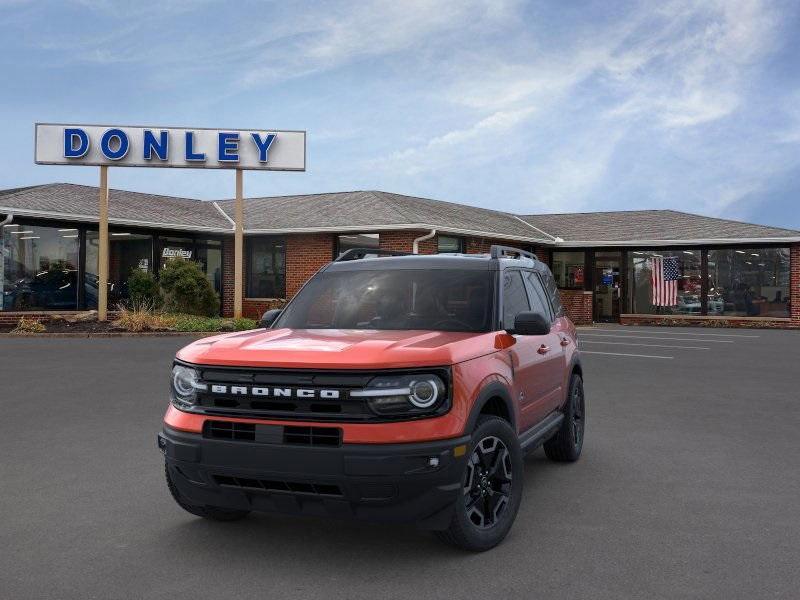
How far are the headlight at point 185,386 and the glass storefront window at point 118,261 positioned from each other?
2239 cm

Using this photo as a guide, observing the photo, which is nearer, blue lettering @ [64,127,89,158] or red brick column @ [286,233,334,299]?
blue lettering @ [64,127,89,158]

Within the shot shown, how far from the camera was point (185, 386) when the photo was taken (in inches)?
177

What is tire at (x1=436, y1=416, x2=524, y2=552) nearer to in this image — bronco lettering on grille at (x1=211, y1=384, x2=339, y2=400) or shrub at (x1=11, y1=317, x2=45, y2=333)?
bronco lettering on grille at (x1=211, y1=384, x2=339, y2=400)

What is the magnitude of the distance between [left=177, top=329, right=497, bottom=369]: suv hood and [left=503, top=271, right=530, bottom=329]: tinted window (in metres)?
0.48


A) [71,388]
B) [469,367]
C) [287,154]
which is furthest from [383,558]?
[287,154]

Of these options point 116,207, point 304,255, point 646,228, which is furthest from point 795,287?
point 116,207

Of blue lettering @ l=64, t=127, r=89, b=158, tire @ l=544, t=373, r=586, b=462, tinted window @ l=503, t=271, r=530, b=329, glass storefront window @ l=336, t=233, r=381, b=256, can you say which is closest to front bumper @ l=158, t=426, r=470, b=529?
tinted window @ l=503, t=271, r=530, b=329

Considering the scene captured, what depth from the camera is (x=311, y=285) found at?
19.4ft

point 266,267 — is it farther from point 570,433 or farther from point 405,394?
point 405,394

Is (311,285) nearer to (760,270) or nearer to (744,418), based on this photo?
(744,418)

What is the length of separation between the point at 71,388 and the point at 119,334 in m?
8.86

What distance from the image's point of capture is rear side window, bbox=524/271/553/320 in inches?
246

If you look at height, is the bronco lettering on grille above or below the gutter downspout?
below

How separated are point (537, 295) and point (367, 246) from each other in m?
18.3
